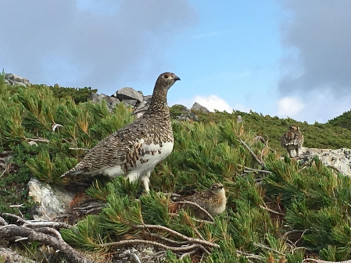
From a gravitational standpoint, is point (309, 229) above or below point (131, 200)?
below

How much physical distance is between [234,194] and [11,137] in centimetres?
397

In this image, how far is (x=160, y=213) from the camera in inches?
274

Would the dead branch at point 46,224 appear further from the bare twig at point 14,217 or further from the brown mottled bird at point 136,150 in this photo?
the brown mottled bird at point 136,150

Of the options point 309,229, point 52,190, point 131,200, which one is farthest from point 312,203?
point 52,190

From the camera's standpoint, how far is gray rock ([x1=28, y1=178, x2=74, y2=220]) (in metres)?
8.20

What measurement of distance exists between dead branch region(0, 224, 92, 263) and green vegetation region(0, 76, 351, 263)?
6.6 inches

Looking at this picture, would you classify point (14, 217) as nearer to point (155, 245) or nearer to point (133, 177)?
point (133, 177)

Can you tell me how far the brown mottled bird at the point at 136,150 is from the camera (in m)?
7.99

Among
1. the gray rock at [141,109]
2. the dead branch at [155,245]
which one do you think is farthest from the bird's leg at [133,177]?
the gray rock at [141,109]

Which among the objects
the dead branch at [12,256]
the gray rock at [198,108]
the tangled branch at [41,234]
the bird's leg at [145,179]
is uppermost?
the gray rock at [198,108]

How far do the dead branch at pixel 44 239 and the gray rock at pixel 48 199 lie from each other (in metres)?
0.87

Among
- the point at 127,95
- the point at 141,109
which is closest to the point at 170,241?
the point at 141,109

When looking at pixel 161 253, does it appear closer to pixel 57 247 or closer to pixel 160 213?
pixel 160 213

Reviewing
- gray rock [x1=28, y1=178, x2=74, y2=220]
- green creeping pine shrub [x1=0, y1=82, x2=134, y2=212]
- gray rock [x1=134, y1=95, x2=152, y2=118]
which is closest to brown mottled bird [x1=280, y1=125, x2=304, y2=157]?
gray rock [x1=134, y1=95, x2=152, y2=118]
